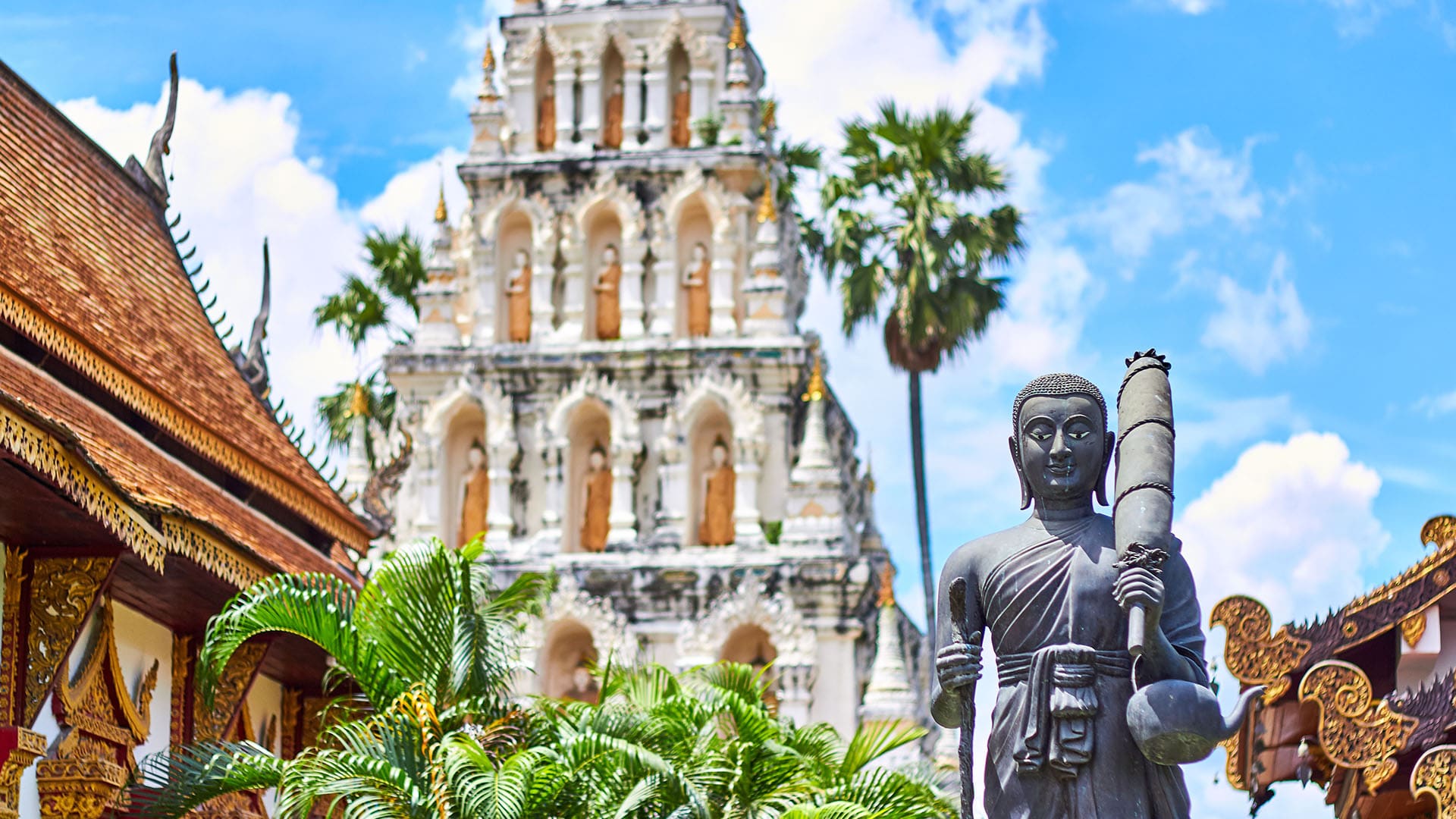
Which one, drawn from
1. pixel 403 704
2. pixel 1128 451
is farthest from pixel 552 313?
pixel 1128 451

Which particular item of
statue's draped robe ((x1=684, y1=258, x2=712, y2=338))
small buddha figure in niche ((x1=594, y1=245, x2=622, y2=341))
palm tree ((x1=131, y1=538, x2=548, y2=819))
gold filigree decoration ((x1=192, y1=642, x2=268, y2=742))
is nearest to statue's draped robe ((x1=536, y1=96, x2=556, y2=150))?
small buddha figure in niche ((x1=594, y1=245, x2=622, y2=341))

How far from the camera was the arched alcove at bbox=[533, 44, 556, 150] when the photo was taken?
34.3 metres

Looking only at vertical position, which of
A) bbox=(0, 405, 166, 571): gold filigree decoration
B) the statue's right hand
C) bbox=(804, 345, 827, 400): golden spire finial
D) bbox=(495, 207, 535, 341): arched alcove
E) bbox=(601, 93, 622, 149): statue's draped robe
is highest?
bbox=(601, 93, 622, 149): statue's draped robe

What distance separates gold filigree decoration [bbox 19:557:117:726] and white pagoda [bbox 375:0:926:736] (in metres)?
17.2

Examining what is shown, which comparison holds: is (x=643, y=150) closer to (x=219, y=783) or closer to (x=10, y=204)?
(x=10, y=204)

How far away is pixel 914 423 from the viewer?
120 ft

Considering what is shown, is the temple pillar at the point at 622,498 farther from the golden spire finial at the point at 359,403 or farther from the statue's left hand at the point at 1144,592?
the statue's left hand at the point at 1144,592

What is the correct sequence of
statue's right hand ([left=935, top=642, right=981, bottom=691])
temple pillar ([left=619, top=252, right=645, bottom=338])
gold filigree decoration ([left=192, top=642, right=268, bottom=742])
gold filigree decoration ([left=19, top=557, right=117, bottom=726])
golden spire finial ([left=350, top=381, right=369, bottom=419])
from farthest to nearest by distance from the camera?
golden spire finial ([left=350, top=381, right=369, bottom=419]) → temple pillar ([left=619, top=252, right=645, bottom=338]) → gold filigree decoration ([left=192, top=642, right=268, bottom=742]) → gold filigree decoration ([left=19, top=557, right=117, bottom=726]) → statue's right hand ([left=935, top=642, right=981, bottom=691])

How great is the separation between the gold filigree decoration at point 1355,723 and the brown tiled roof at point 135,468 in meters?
6.85

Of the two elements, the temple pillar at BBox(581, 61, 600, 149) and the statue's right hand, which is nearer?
the statue's right hand

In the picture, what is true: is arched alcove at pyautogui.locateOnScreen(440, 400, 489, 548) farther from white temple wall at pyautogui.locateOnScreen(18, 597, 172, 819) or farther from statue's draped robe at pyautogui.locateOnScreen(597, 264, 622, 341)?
white temple wall at pyautogui.locateOnScreen(18, 597, 172, 819)

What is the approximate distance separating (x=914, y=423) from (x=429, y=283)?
870 cm

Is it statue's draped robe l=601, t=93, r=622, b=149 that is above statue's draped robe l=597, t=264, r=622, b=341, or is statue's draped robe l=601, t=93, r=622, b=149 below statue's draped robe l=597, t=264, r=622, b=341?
above

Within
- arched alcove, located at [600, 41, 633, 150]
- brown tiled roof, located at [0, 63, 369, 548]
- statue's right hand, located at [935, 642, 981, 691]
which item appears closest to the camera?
statue's right hand, located at [935, 642, 981, 691]
